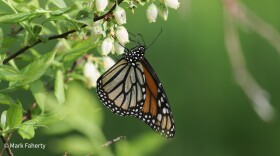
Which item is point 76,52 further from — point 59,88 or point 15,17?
point 15,17

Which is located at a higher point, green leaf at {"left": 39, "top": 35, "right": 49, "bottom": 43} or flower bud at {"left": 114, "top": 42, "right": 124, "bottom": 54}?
flower bud at {"left": 114, "top": 42, "right": 124, "bottom": 54}

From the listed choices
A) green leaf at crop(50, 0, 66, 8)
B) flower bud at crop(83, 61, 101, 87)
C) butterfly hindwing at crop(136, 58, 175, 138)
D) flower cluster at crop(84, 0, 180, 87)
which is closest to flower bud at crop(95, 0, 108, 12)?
flower cluster at crop(84, 0, 180, 87)

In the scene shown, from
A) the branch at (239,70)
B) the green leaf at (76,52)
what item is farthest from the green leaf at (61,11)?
the branch at (239,70)

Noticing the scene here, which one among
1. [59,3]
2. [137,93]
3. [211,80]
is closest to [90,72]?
[137,93]

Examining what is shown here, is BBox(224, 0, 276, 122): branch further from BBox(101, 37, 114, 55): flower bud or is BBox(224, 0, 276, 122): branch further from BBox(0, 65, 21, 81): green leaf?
BBox(0, 65, 21, 81): green leaf

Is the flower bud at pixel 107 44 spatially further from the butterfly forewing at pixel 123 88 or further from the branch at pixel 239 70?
the branch at pixel 239 70

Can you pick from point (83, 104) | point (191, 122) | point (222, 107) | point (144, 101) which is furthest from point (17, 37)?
point (222, 107)
